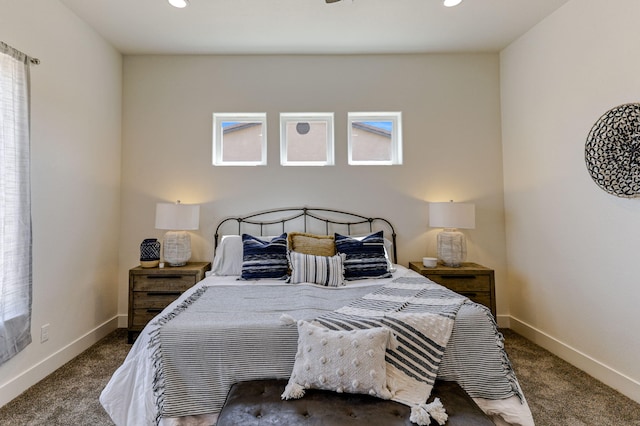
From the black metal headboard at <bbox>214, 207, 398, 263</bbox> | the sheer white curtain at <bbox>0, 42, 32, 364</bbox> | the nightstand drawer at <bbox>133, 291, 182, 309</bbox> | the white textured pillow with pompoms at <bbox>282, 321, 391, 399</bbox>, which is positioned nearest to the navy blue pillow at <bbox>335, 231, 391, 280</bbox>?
the black metal headboard at <bbox>214, 207, 398, 263</bbox>

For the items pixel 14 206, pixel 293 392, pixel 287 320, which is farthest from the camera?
pixel 14 206

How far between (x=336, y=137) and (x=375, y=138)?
0.47 m

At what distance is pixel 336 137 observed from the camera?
3355 mm

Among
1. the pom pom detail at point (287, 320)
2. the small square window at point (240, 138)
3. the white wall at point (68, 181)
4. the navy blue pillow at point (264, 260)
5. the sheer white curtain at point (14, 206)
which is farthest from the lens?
the small square window at point (240, 138)

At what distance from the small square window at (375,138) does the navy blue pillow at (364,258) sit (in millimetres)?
1084

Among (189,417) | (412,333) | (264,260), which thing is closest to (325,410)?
(412,333)

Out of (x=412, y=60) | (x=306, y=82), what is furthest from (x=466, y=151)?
(x=306, y=82)

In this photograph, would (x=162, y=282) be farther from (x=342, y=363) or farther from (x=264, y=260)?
(x=342, y=363)

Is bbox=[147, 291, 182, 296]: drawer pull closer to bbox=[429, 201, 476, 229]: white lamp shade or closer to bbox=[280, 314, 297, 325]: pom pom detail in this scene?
bbox=[280, 314, 297, 325]: pom pom detail

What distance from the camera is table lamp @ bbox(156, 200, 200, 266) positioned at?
9.50 feet

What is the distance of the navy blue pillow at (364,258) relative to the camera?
262 centimetres

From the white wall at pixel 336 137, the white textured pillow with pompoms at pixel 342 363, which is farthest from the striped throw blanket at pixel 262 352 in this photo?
the white wall at pixel 336 137

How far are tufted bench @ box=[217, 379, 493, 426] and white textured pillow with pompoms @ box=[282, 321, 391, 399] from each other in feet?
0.11

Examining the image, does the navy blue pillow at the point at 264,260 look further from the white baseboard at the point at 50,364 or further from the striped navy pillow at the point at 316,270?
the white baseboard at the point at 50,364
